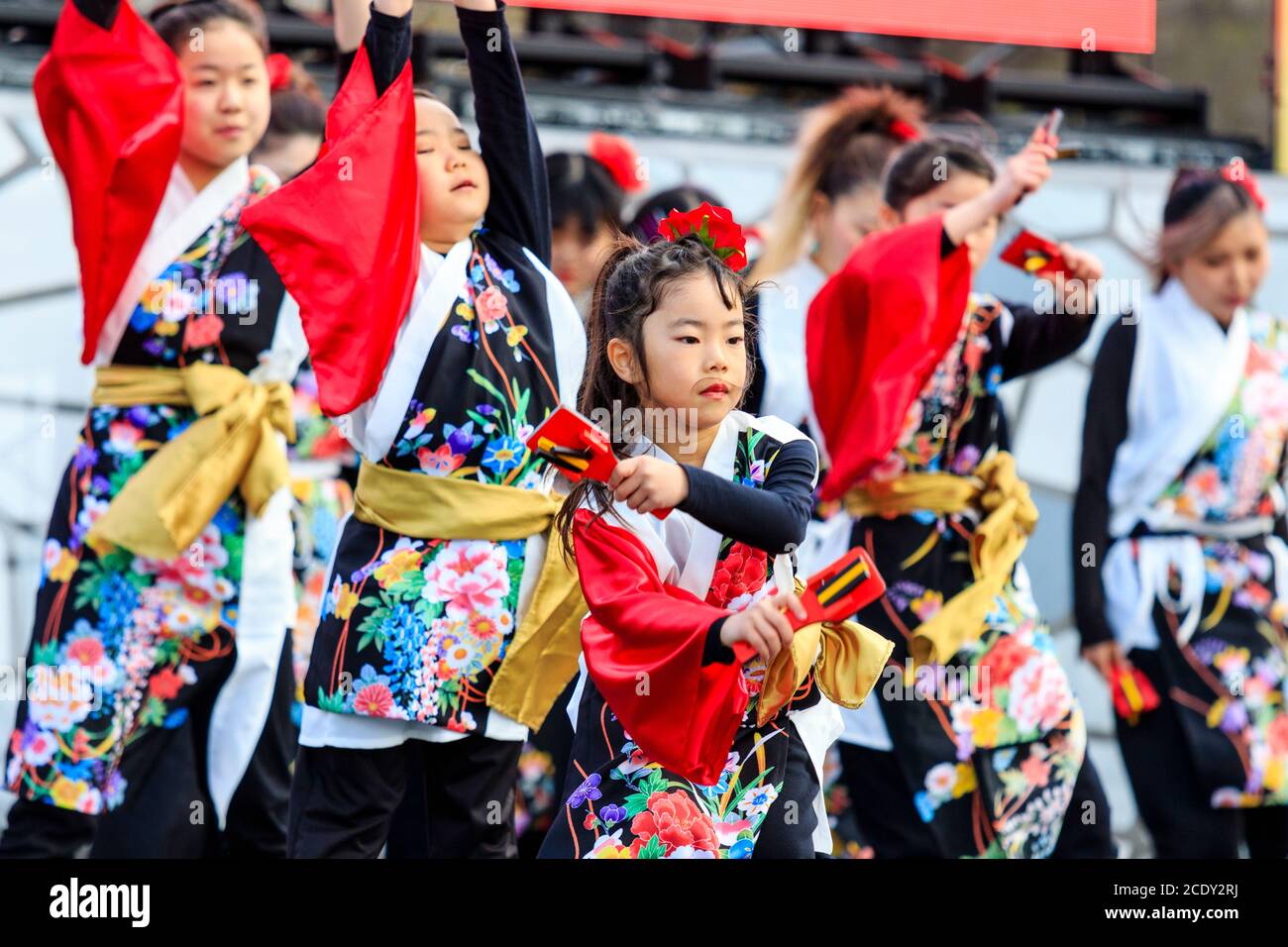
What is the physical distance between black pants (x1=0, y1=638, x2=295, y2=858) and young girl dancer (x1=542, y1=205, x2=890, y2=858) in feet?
3.32

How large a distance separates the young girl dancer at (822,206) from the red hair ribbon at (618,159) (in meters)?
0.34

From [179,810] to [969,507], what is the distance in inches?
57.6

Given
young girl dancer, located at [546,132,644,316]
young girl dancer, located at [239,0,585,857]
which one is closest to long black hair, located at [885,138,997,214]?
young girl dancer, located at [546,132,644,316]

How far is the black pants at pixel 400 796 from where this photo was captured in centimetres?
273

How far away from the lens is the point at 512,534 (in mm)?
2768

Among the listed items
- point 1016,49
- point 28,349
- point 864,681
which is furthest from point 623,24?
point 864,681

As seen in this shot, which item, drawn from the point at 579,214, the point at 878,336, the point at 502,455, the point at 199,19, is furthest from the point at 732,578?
the point at 579,214

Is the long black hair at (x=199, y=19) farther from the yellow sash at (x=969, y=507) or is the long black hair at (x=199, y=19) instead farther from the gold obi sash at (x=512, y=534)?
the yellow sash at (x=969, y=507)

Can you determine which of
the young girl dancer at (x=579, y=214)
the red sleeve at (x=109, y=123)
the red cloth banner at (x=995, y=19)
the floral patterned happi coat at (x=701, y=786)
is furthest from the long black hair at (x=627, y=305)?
the red cloth banner at (x=995, y=19)

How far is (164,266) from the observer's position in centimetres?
320

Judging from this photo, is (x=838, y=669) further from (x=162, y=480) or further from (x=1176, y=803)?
(x=1176, y=803)

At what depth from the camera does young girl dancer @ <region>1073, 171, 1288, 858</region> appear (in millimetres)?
3631

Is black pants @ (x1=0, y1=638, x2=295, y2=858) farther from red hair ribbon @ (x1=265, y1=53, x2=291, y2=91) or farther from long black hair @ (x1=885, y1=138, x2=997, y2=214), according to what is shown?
long black hair @ (x1=885, y1=138, x2=997, y2=214)
